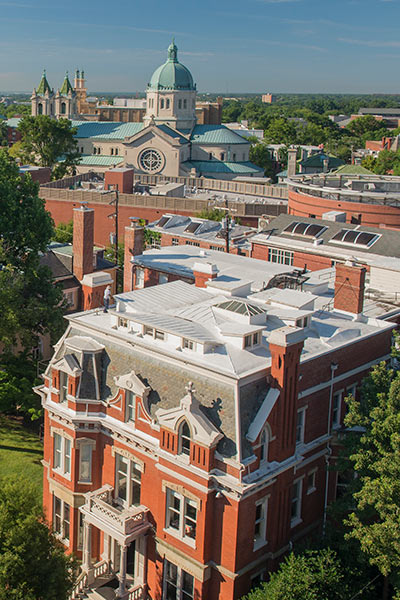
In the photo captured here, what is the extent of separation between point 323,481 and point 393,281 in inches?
600

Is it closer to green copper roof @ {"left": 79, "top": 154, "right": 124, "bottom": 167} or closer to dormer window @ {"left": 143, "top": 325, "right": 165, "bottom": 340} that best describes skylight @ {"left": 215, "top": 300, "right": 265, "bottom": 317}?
dormer window @ {"left": 143, "top": 325, "right": 165, "bottom": 340}

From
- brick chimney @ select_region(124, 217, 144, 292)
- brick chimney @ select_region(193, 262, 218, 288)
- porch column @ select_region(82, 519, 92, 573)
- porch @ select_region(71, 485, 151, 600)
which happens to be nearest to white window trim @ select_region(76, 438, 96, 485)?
porch @ select_region(71, 485, 151, 600)

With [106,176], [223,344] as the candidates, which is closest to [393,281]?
[223,344]

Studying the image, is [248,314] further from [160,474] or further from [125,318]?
[160,474]

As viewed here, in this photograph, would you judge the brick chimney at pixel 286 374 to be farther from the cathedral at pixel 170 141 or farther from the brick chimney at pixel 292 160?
the cathedral at pixel 170 141

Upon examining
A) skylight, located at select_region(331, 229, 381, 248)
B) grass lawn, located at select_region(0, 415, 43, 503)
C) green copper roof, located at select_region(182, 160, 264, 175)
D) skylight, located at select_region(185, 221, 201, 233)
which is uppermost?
green copper roof, located at select_region(182, 160, 264, 175)

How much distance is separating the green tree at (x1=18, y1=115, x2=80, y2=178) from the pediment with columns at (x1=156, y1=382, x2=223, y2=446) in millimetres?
94458

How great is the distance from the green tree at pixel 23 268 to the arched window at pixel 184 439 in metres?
16.8

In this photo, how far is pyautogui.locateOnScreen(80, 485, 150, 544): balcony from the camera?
84.6 ft

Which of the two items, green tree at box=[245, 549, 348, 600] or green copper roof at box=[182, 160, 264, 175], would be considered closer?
green tree at box=[245, 549, 348, 600]

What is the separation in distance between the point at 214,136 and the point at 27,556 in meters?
109

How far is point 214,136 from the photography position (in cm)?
12538

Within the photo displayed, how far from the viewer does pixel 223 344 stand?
26.8 m

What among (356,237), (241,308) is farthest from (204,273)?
(356,237)
